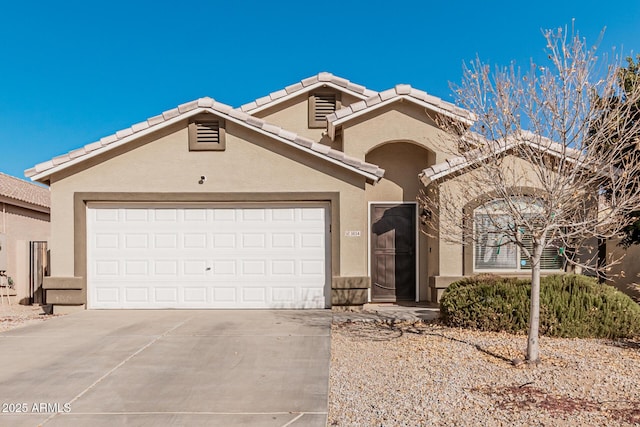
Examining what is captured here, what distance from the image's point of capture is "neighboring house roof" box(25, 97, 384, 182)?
1105 centimetres

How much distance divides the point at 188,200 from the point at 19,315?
474cm

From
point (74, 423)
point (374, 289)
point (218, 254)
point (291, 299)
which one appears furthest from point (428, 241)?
point (74, 423)

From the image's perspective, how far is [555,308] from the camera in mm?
8344

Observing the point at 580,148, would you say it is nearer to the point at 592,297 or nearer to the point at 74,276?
the point at 592,297

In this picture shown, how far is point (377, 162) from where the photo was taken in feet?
41.7

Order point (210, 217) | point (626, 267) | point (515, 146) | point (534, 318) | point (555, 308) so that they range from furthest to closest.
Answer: point (626, 267)
point (210, 217)
point (555, 308)
point (515, 146)
point (534, 318)

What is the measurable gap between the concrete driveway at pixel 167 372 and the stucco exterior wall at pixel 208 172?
294 cm

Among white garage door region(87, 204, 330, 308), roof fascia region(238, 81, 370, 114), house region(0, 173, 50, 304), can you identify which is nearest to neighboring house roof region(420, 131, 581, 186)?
white garage door region(87, 204, 330, 308)

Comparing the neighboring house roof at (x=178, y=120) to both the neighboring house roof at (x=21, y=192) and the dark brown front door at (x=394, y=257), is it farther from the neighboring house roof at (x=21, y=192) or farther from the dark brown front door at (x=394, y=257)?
the neighboring house roof at (x=21, y=192)

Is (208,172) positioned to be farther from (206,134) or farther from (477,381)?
(477,381)

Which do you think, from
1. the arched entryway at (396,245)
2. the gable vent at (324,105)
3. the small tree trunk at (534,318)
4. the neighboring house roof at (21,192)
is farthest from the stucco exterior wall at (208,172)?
the neighboring house roof at (21,192)

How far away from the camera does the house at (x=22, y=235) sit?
43.8ft

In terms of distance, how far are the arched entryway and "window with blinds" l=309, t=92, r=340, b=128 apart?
2.48 m

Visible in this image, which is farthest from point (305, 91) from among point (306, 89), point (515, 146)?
point (515, 146)
